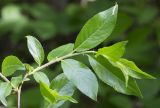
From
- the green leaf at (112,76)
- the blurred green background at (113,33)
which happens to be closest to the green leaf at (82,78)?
the green leaf at (112,76)

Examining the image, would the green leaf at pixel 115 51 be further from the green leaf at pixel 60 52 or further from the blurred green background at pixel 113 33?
the blurred green background at pixel 113 33

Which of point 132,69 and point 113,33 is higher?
point 132,69

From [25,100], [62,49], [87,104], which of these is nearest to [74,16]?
[87,104]

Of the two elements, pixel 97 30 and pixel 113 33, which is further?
pixel 113 33

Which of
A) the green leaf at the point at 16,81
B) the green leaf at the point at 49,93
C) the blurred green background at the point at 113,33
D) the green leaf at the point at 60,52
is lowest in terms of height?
the blurred green background at the point at 113,33

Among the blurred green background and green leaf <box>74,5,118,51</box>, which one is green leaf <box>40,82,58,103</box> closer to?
green leaf <box>74,5,118,51</box>

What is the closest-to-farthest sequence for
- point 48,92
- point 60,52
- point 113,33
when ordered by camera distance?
point 48,92, point 60,52, point 113,33

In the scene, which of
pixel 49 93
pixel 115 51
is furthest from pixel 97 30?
pixel 49 93

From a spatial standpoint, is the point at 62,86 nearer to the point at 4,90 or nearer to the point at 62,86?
the point at 62,86
